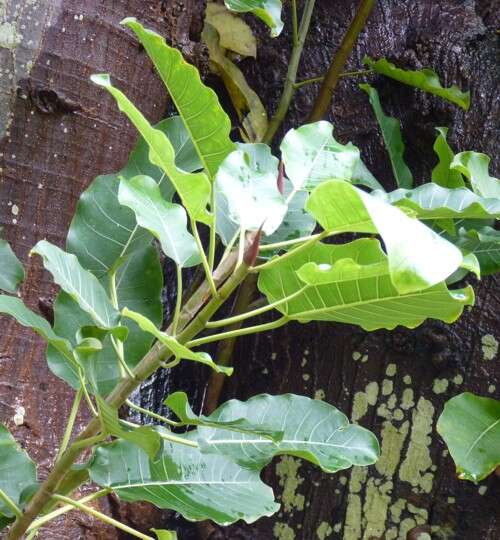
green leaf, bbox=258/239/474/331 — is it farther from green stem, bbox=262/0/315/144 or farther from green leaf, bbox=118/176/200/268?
green stem, bbox=262/0/315/144

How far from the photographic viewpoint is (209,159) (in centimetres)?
77

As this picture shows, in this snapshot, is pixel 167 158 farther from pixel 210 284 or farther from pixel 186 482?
pixel 186 482

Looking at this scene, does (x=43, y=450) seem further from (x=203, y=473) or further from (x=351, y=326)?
(x=351, y=326)

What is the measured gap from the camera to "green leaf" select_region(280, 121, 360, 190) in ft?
2.45

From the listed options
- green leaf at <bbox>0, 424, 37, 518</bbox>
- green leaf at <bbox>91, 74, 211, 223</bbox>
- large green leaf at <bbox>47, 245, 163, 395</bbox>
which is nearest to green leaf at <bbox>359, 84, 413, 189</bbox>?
large green leaf at <bbox>47, 245, 163, 395</bbox>

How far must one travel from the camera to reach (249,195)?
0.65m

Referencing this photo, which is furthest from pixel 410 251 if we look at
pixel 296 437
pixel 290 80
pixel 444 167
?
pixel 290 80

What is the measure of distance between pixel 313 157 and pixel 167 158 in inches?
7.0

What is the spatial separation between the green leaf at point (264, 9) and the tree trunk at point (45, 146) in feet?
0.91

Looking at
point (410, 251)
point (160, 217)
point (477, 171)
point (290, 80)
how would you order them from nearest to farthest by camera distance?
point (410, 251)
point (160, 217)
point (477, 171)
point (290, 80)

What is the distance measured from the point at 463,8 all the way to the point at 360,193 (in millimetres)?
905

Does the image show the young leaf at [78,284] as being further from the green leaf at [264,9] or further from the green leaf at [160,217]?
the green leaf at [264,9]

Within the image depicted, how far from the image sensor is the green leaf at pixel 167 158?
64 centimetres

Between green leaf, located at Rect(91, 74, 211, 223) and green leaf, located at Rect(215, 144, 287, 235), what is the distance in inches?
0.7
